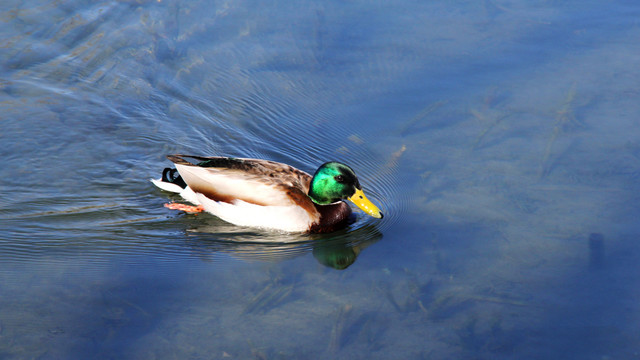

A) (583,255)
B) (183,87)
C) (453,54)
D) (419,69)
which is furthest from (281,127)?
(583,255)

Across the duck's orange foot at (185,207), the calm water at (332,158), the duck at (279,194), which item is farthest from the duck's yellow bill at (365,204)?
the duck's orange foot at (185,207)

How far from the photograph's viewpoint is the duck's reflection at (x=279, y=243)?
20.8 feet

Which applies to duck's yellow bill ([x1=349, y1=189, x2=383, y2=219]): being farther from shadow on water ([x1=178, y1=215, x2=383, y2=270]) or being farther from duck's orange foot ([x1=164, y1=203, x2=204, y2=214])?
duck's orange foot ([x1=164, y1=203, x2=204, y2=214])

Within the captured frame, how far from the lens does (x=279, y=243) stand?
6.63 metres

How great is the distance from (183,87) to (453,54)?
3.53 m

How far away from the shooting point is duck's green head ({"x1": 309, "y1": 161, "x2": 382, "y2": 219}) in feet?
22.3

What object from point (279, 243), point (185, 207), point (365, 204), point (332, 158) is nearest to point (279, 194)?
point (279, 243)

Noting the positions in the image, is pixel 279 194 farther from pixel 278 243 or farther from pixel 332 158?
pixel 332 158

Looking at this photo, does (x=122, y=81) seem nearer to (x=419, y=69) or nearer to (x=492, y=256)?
(x=419, y=69)

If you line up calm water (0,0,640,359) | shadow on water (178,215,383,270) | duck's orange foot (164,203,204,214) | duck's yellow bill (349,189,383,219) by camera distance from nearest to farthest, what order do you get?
calm water (0,0,640,359)
shadow on water (178,215,383,270)
duck's yellow bill (349,189,383,219)
duck's orange foot (164,203,204,214)

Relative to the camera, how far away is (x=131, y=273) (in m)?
5.88

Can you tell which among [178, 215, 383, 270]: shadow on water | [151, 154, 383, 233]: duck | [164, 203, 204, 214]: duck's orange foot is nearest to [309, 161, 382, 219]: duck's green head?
[151, 154, 383, 233]: duck

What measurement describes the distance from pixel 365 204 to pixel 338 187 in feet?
1.01

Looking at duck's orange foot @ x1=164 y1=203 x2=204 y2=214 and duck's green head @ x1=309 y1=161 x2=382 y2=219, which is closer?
duck's green head @ x1=309 y1=161 x2=382 y2=219
